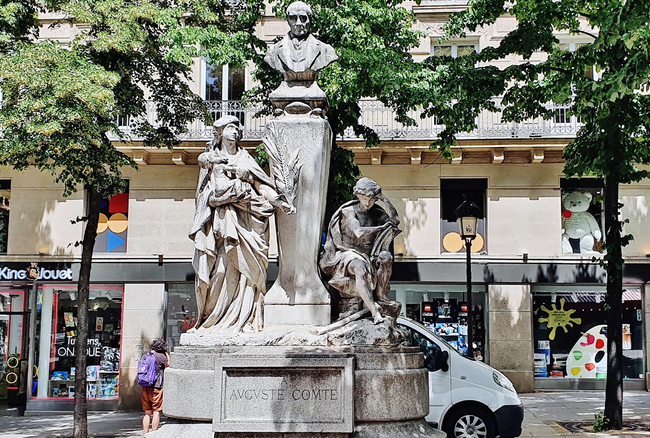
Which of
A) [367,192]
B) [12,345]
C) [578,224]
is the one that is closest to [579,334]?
[578,224]

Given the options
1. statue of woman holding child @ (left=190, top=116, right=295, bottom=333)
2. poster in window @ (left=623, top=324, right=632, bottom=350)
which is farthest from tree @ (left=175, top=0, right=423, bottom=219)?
poster in window @ (left=623, top=324, right=632, bottom=350)

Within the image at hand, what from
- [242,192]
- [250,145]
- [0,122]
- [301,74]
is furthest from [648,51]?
[250,145]

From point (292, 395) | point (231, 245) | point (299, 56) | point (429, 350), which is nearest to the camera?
point (292, 395)

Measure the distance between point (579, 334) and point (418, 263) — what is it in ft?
14.8

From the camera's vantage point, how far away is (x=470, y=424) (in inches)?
423

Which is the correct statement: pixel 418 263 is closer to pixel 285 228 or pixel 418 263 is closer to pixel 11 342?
pixel 11 342

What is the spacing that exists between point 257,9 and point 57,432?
912cm

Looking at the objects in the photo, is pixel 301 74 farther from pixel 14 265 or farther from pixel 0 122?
pixel 14 265

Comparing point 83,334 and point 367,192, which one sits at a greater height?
point 367,192

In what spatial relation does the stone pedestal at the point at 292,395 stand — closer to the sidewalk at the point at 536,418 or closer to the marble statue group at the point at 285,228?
the marble statue group at the point at 285,228

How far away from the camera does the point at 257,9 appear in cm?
1459

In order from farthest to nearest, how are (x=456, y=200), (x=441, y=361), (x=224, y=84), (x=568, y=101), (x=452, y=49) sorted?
(x=452, y=49) < (x=224, y=84) < (x=456, y=200) < (x=568, y=101) < (x=441, y=361)

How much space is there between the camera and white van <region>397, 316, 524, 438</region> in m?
10.7

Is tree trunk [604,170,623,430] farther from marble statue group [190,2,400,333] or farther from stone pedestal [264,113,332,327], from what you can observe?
stone pedestal [264,113,332,327]
